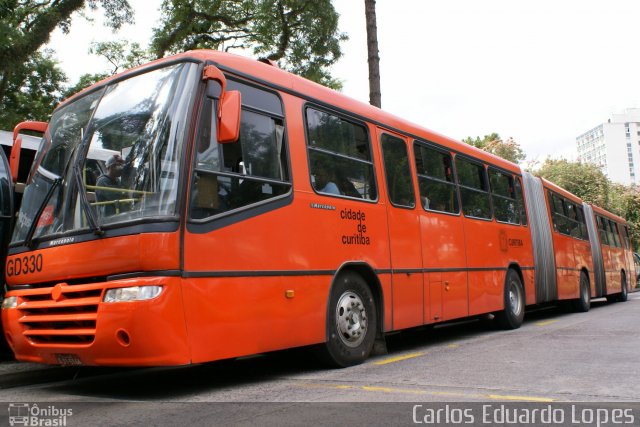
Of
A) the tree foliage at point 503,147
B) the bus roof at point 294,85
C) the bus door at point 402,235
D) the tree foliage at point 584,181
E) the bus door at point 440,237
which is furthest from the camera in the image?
the tree foliage at point 503,147

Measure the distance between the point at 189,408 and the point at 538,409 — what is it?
8.11ft

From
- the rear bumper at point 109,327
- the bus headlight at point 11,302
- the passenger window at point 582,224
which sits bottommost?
the rear bumper at point 109,327

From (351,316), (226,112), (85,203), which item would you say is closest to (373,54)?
(351,316)

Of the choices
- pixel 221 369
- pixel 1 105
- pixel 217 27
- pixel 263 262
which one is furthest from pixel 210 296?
pixel 1 105

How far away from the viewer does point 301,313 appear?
19.2 feet

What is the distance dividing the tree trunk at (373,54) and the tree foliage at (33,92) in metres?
12.0

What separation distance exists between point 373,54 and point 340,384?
10092 mm

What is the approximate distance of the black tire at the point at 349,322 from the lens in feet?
20.7

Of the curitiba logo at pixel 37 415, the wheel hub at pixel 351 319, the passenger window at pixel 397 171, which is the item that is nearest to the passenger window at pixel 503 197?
the passenger window at pixel 397 171

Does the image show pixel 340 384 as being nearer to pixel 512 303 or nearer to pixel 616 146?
pixel 512 303

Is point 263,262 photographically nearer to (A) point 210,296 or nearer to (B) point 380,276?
(A) point 210,296

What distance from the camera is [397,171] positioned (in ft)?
26.0

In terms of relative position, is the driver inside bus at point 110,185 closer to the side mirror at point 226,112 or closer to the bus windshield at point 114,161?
the bus windshield at point 114,161

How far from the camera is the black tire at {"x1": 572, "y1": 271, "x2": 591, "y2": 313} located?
15.4m
